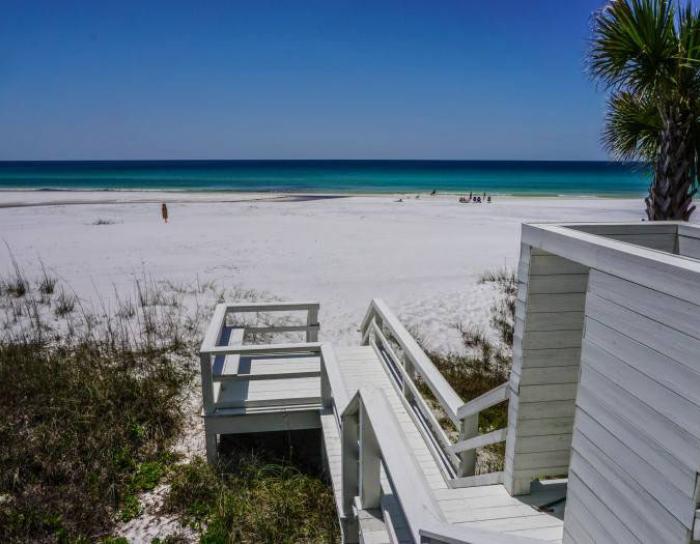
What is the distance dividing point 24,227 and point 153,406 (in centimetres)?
1913

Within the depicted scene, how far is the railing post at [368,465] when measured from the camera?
3.23m

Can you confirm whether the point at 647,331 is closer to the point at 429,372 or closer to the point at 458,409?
the point at 458,409

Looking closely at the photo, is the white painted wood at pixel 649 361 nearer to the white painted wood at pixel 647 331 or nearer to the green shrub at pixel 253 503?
the white painted wood at pixel 647 331

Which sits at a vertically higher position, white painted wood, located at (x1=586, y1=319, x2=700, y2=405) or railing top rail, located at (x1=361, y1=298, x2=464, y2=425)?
white painted wood, located at (x1=586, y1=319, x2=700, y2=405)

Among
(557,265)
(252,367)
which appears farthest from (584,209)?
(557,265)

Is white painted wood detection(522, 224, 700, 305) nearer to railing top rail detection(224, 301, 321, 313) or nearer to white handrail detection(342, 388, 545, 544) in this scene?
white handrail detection(342, 388, 545, 544)

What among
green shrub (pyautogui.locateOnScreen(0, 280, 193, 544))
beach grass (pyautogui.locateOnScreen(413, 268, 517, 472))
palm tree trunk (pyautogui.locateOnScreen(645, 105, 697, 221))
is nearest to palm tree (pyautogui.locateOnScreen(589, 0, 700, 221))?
palm tree trunk (pyautogui.locateOnScreen(645, 105, 697, 221))

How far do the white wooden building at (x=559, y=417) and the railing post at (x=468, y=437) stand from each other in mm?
10

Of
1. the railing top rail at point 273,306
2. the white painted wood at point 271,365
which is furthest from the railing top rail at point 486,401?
the railing top rail at point 273,306

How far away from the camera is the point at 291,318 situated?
435 inches

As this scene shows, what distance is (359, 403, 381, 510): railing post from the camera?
3.23 m

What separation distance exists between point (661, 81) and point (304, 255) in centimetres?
1200

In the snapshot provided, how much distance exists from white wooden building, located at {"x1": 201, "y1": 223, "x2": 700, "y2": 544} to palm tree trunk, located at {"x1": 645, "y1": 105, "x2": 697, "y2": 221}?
385 cm

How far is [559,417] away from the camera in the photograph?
367cm
